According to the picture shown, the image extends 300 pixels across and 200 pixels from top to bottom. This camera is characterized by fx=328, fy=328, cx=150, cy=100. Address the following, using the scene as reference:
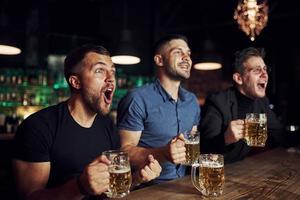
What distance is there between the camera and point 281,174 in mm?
1804

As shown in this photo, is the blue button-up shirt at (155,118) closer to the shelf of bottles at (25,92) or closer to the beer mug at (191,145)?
the beer mug at (191,145)

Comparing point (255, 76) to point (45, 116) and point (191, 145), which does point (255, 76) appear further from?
point (45, 116)

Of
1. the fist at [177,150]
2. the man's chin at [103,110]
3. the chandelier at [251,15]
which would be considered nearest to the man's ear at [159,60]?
the man's chin at [103,110]

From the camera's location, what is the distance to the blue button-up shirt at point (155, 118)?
234 centimetres

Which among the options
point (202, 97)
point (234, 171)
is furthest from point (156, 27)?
point (234, 171)

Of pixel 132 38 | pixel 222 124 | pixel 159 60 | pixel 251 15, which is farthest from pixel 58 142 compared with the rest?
pixel 132 38

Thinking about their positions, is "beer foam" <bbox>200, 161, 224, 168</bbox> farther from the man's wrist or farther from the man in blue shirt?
the man in blue shirt

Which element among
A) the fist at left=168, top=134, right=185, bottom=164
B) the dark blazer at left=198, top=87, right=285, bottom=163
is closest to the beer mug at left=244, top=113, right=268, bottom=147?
the dark blazer at left=198, top=87, right=285, bottom=163

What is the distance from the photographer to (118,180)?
Answer: 1260mm

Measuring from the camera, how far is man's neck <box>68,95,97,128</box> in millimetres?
1851

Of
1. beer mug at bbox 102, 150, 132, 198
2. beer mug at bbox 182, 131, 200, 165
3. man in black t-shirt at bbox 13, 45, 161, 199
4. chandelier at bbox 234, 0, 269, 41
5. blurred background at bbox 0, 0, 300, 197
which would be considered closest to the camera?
beer mug at bbox 102, 150, 132, 198

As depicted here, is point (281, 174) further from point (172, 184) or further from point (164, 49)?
point (164, 49)

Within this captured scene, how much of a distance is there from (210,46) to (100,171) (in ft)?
14.7

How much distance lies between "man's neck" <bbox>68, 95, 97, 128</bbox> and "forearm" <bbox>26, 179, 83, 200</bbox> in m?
0.47
